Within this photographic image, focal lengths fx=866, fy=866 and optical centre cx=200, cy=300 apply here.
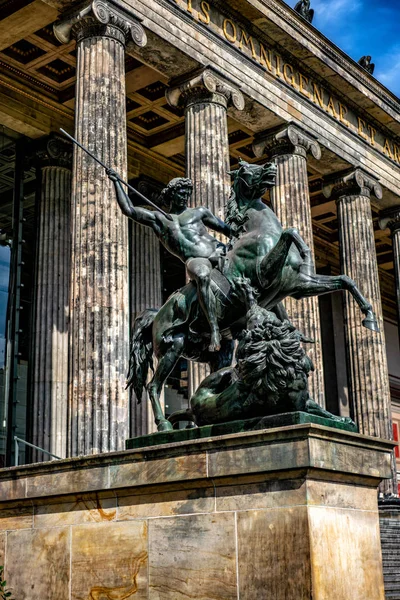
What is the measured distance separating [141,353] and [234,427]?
7.98ft

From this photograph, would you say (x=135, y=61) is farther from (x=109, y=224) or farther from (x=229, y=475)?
(x=229, y=475)

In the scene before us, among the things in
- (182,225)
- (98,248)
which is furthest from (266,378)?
(98,248)

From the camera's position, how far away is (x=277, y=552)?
6.59 m

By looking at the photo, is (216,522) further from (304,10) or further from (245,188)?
(304,10)

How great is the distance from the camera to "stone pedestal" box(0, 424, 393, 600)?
6.59 meters

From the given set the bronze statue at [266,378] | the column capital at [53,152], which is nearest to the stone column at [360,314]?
the column capital at [53,152]

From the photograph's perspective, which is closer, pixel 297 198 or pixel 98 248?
pixel 98 248

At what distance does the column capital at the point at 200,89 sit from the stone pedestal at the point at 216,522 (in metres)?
14.2

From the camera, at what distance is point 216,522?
703 centimetres

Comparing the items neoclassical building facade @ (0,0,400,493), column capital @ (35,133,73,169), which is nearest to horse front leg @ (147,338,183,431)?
neoclassical building facade @ (0,0,400,493)

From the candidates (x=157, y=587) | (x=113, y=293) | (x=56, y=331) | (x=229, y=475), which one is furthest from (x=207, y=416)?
(x=56, y=331)

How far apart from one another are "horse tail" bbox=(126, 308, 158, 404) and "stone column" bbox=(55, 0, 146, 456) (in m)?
5.60

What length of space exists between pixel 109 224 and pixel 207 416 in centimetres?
929

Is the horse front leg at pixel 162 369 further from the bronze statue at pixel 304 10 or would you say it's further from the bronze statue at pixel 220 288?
the bronze statue at pixel 304 10
